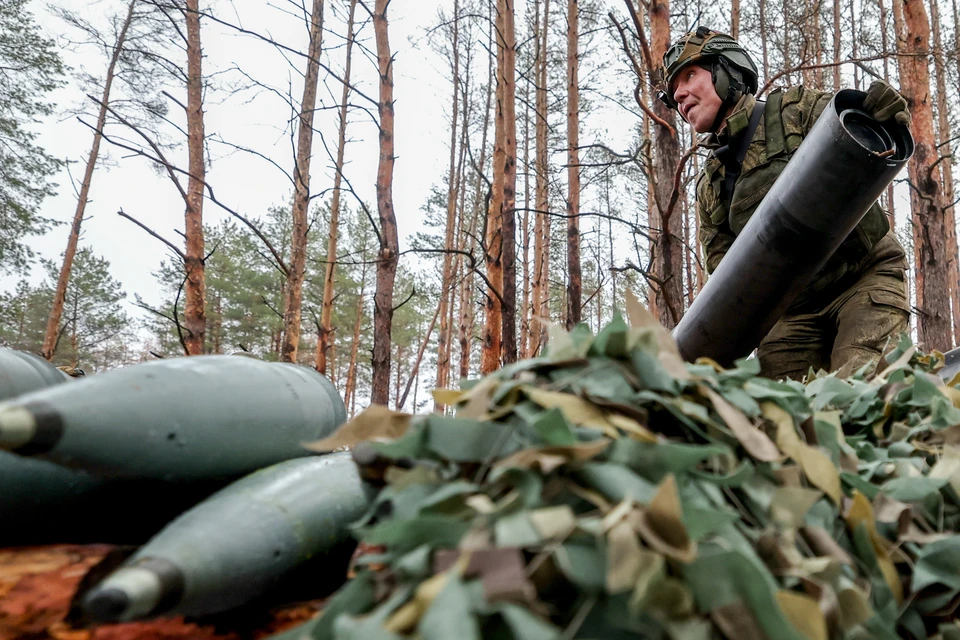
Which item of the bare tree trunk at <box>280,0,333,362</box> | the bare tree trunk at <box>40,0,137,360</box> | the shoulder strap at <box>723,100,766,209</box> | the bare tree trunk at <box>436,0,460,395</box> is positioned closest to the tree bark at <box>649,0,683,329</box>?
the shoulder strap at <box>723,100,766,209</box>

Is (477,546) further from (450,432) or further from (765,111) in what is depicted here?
(765,111)

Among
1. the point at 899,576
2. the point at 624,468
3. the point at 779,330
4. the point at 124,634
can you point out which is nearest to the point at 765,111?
the point at 779,330

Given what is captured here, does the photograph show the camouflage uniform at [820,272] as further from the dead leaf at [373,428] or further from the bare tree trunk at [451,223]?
the bare tree trunk at [451,223]

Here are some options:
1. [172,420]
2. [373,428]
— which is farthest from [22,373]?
[373,428]

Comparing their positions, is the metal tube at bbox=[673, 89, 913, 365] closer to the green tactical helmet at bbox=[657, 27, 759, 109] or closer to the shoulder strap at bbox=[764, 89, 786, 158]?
the shoulder strap at bbox=[764, 89, 786, 158]

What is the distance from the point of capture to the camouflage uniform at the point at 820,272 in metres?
2.34

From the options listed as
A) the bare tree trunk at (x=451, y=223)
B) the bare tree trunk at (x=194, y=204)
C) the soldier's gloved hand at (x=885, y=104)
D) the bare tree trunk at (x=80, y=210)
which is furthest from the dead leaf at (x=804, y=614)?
the bare tree trunk at (x=80, y=210)

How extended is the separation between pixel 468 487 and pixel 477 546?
67 millimetres

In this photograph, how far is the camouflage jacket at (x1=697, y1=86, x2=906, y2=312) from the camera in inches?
94.6

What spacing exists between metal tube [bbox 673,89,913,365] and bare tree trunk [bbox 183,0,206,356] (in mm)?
6881

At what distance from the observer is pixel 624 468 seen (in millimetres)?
542

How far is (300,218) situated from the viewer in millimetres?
8156

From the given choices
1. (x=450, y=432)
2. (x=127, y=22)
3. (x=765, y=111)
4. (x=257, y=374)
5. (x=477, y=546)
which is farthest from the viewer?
(x=127, y=22)

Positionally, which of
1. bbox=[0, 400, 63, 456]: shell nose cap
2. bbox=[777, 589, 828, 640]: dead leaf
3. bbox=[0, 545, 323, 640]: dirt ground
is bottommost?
bbox=[0, 545, 323, 640]: dirt ground
